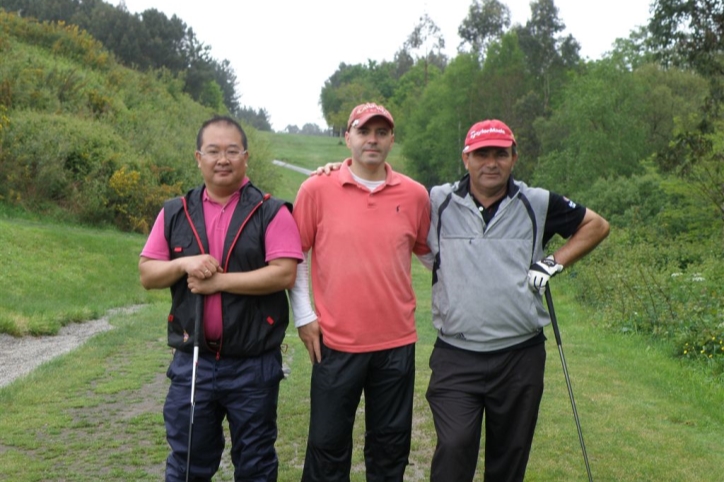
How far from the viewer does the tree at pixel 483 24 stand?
73062 millimetres

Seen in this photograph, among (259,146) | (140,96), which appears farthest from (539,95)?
(140,96)

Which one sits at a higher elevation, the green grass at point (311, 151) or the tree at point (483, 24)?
the tree at point (483, 24)

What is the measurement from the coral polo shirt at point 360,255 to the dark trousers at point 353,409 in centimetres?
9

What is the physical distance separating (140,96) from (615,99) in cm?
2348

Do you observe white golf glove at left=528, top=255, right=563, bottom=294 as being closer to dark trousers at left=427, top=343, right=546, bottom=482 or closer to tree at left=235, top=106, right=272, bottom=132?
dark trousers at left=427, top=343, right=546, bottom=482

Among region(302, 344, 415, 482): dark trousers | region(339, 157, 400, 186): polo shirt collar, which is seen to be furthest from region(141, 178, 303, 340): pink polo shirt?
region(302, 344, 415, 482): dark trousers

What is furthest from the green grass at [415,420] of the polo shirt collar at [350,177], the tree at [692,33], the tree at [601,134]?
the tree at [601,134]

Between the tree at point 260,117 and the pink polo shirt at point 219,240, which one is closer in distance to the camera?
the pink polo shirt at point 219,240

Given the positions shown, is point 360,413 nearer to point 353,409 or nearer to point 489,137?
point 353,409

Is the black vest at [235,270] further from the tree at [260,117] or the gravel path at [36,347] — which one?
the tree at [260,117]

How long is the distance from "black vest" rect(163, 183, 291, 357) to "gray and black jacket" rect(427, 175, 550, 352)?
34.0 inches

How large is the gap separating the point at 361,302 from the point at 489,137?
107 cm

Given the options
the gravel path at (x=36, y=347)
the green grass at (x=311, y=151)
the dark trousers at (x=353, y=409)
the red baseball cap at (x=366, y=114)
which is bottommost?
the gravel path at (x=36, y=347)

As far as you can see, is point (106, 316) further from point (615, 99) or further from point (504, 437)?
point (615, 99)
